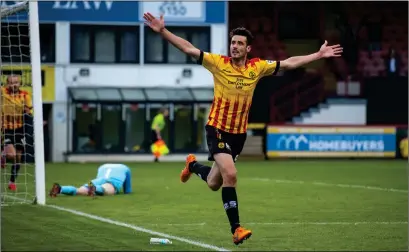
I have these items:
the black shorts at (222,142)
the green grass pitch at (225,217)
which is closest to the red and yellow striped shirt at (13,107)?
the green grass pitch at (225,217)

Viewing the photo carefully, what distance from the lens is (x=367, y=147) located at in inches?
1654

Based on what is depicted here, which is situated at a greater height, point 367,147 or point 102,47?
point 102,47

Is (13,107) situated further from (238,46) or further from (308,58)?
(238,46)

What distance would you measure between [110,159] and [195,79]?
185 inches

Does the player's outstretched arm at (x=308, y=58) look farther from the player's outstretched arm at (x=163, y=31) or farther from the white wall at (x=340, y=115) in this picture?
the white wall at (x=340, y=115)

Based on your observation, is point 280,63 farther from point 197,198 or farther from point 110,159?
point 110,159

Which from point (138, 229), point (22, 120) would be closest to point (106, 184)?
point (22, 120)

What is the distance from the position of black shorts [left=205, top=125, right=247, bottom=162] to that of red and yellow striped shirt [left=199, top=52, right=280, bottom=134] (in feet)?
0.18

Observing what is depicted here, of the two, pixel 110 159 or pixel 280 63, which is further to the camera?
pixel 110 159

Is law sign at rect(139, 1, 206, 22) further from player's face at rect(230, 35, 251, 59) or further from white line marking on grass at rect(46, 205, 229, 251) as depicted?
player's face at rect(230, 35, 251, 59)

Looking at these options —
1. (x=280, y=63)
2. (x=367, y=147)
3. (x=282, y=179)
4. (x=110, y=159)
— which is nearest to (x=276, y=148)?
(x=367, y=147)

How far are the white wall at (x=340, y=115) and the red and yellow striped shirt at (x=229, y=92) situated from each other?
31.5 m

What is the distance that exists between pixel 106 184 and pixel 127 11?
22.4 m

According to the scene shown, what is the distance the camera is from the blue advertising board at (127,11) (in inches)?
1603
